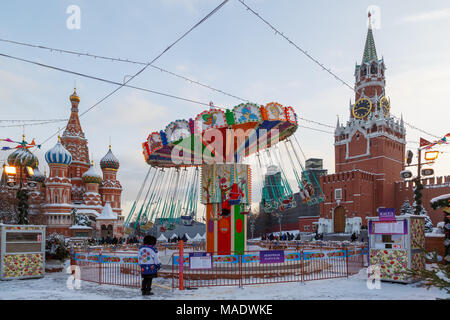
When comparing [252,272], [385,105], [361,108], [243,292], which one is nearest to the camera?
[243,292]

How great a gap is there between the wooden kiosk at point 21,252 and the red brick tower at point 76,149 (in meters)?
42.2

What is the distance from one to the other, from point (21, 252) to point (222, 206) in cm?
760

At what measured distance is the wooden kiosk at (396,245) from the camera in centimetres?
1161

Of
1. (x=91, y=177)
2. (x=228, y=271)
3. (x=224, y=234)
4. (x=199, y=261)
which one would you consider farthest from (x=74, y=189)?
(x=199, y=261)

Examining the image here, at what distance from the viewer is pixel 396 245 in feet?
38.8

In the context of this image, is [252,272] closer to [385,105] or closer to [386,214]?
[386,214]

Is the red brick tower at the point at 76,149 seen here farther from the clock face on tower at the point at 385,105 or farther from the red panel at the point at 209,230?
the clock face on tower at the point at 385,105

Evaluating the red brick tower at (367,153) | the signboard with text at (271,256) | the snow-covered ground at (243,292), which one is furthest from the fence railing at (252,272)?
the red brick tower at (367,153)

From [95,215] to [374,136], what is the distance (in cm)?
4194

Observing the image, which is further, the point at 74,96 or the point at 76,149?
the point at 74,96

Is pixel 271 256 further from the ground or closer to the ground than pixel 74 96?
closer to the ground

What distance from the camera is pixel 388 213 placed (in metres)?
12.1
